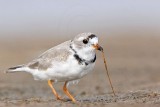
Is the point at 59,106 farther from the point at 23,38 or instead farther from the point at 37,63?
the point at 23,38

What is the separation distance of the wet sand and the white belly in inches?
15.1

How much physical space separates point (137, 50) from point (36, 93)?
1041 centimetres

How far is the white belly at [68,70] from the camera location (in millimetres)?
9109

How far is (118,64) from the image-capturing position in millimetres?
Result: 19156

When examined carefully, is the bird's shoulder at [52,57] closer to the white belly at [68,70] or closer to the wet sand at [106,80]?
the white belly at [68,70]

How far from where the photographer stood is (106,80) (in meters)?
15.6

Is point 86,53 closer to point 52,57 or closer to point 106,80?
point 52,57

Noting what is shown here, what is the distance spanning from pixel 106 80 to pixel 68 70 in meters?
6.49

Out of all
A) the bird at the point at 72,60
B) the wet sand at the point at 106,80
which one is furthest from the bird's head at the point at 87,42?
the wet sand at the point at 106,80

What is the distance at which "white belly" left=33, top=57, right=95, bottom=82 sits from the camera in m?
9.11

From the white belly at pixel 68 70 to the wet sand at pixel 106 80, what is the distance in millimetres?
383

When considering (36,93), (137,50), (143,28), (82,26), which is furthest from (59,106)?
(82,26)

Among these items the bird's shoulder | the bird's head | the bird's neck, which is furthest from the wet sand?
the bird's head

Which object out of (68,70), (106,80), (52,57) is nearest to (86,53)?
(68,70)
